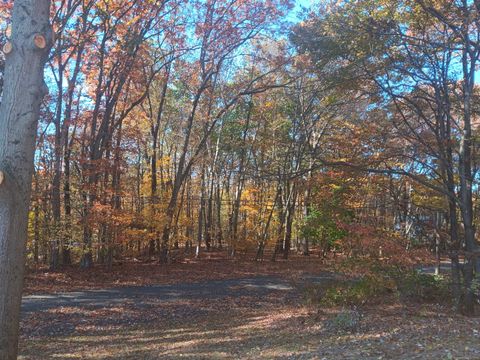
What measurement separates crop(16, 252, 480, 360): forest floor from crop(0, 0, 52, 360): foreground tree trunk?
353 cm

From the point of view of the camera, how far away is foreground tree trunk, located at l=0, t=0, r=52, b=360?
4090mm

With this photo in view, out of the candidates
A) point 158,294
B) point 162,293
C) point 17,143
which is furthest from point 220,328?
point 17,143

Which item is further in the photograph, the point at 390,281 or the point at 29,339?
the point at 390,281

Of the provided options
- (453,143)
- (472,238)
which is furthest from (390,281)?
(453,143)

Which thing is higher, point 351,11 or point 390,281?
point 351,11

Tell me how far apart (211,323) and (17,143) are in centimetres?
780

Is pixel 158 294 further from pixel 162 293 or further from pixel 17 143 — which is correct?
pixel 17 143

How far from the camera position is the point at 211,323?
1066cm

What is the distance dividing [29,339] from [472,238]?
9728 millimetres

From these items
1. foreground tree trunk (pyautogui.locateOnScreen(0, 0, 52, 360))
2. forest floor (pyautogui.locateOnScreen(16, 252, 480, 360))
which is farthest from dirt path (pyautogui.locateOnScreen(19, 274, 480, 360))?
foreground tree trunk (pyautogui.locateOnScreen(0, 0, 52, 360))

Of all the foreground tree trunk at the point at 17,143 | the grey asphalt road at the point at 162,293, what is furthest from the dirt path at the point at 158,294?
the foreground tree trunk at the point at 17,143

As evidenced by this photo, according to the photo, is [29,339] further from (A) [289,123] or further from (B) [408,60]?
(A) [289,123]

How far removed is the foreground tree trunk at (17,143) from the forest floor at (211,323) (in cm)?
353

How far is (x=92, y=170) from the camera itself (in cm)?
1570
